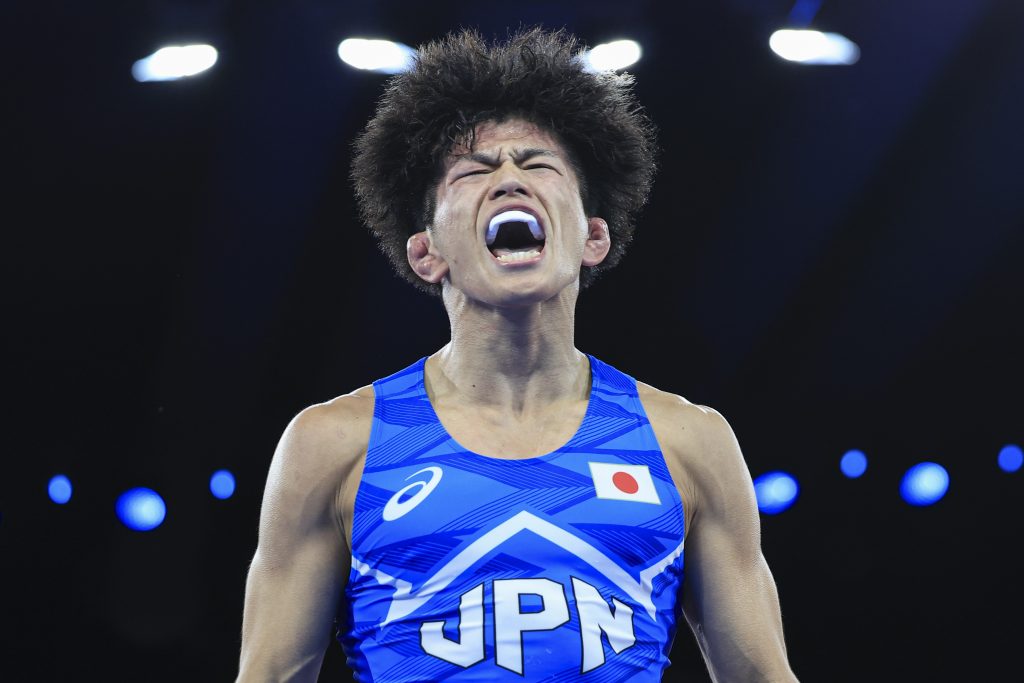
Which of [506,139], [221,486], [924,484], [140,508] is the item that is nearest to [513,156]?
[506,139]

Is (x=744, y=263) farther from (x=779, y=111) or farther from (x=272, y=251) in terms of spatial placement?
(x=272, y=251)

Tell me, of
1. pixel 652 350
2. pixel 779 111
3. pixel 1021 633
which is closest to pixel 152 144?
pixel 652 350

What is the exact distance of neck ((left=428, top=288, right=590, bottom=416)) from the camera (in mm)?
1824

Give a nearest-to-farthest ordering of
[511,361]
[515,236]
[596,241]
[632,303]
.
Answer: [511,361]
[515,236]
[596,241]
[632,303]

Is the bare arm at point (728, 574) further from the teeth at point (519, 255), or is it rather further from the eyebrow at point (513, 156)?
the eyebrow at point (513, 156)

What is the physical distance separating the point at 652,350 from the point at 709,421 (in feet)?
6.51

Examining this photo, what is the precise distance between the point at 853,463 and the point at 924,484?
0.86 ft

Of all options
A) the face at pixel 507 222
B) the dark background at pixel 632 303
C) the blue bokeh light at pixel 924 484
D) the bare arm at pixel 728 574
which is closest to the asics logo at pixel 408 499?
the face at pixel 507 222

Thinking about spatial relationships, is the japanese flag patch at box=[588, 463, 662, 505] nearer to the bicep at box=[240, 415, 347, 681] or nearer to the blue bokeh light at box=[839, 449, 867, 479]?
the bicep at box=[240, 415, 347, 681]

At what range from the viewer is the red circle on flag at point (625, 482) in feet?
5.50

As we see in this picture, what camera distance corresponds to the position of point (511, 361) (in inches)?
72.7

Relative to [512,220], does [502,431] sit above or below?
below

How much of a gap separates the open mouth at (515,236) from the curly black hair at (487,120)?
150mm

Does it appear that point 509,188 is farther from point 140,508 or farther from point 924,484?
point 924,484
